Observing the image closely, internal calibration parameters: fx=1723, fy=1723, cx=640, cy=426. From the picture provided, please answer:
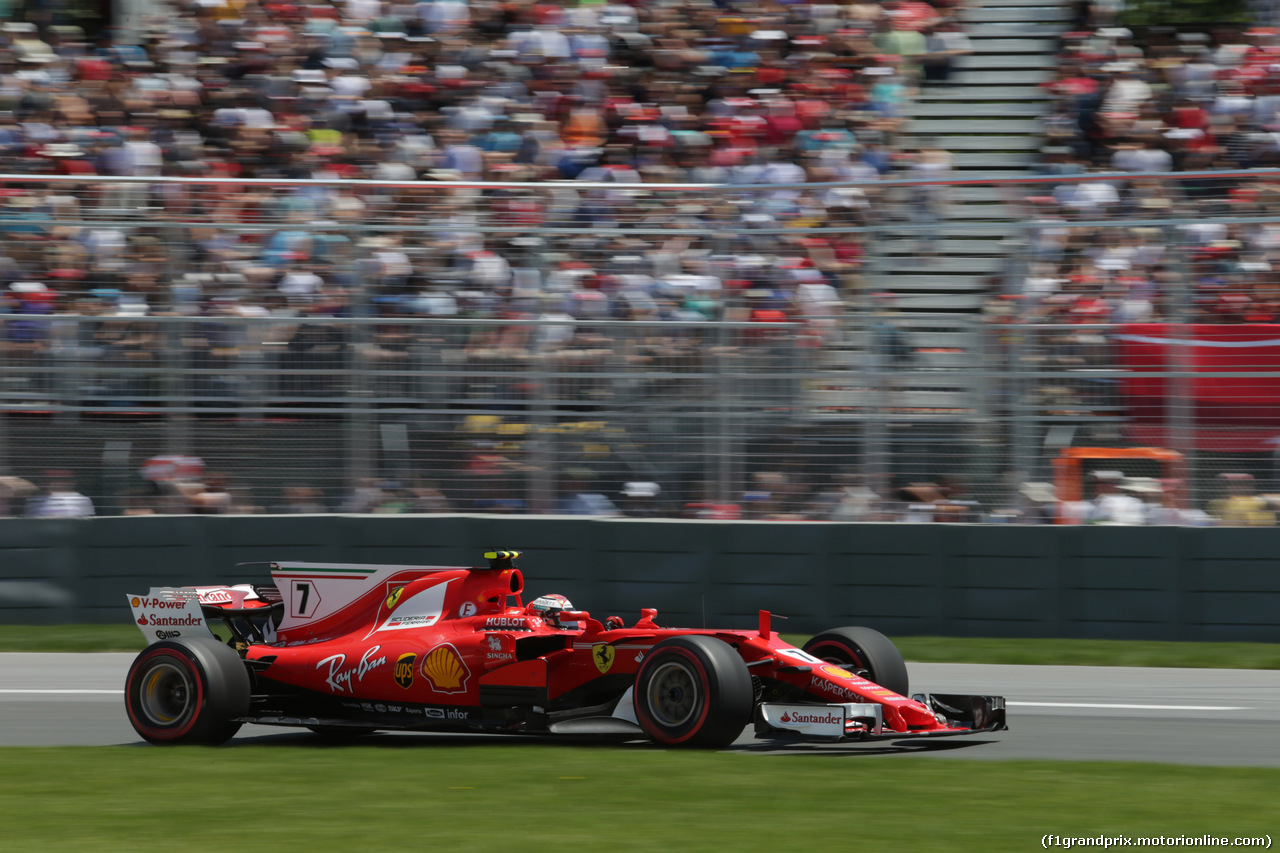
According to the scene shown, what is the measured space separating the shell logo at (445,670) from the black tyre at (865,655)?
153 centimetres

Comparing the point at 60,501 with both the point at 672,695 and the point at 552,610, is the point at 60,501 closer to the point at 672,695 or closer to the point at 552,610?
the point at 552,610

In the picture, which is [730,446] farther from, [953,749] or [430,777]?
[430,777]

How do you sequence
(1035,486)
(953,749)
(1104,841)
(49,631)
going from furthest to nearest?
(49,631) < (1035,486) < (953,749) < (1104,841)

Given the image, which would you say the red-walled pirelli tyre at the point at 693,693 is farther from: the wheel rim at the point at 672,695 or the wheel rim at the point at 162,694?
the wheel rim at the point at 162,694

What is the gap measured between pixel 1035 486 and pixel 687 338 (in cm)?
258

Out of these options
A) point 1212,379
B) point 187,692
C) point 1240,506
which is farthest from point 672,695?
point 1212,379

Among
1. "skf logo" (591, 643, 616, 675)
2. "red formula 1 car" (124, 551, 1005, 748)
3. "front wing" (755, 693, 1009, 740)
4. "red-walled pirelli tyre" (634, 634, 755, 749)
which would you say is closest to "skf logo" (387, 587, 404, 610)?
"red formula 1 car" (124, 551, 1005, 748)

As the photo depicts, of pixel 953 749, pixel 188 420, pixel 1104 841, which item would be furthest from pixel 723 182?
pixel 1104 841

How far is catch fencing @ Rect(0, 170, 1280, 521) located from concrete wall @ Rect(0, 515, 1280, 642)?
0.18m

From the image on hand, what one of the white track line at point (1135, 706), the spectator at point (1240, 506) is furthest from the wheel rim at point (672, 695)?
the spectator at point (1240, 506)

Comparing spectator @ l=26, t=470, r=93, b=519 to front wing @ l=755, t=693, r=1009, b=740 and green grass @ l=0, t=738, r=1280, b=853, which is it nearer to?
green grass @ l=0, t=738, r=1280, b=853

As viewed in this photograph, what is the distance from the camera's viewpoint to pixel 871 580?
38.5 feet

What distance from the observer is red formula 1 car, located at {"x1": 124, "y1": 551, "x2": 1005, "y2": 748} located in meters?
7.01

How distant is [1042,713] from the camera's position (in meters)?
8.75
